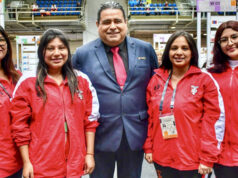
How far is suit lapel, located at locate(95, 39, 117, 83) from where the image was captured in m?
2.03

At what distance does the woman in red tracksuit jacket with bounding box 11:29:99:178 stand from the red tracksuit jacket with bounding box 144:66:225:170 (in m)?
0.62

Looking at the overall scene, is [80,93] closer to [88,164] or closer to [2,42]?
[88,164]

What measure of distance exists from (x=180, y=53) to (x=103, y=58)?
0.64m

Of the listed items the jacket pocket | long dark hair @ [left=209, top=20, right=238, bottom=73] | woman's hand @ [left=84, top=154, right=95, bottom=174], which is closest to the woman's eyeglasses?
woman's hand @ [left=84, top=154, right=95, bottom=174]

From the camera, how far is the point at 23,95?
164 centimetres

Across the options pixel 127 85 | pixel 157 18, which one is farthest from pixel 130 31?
pixel 127 85

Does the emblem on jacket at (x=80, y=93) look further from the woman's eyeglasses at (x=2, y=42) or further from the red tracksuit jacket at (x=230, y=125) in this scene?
the red tracksuit jacket at (x=230, y=125)

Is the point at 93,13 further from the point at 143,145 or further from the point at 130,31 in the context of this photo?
the point at 143,145

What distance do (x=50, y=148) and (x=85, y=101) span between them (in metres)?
0.43

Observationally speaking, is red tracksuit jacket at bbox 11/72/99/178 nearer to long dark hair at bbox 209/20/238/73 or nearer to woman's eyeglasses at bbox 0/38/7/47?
woman's eyeglasses at bbox 0/38/7/47

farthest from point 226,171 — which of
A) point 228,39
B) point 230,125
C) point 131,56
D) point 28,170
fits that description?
point 28,170

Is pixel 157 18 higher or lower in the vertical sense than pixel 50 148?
higher

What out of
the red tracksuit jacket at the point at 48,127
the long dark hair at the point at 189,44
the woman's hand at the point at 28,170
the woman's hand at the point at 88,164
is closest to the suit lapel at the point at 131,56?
the long dark hair at the point at 189,44

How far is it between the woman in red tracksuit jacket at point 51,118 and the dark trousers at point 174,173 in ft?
1.79
